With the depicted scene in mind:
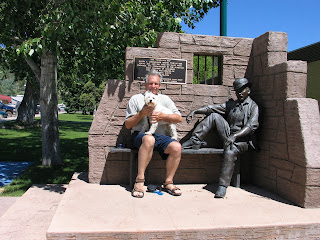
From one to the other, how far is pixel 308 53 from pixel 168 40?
1149 centimetres

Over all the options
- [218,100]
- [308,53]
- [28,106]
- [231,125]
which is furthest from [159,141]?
[28,106]

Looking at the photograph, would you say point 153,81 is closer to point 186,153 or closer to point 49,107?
point 186,153

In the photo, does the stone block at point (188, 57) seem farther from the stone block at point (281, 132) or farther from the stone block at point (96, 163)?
the stone block at point (96, 163)

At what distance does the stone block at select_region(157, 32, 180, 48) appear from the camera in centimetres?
458

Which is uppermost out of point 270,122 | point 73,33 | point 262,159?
point 73,33

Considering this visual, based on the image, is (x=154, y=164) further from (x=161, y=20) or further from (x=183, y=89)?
(x=161, y=20)

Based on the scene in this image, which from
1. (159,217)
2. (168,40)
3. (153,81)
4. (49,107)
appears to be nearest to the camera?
(159,217)

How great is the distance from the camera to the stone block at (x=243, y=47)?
4.75 m

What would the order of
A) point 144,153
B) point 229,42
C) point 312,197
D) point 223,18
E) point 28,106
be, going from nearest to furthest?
point 312,197 → point 144,153 → point 229,42 → point 223,18 → point 28,106

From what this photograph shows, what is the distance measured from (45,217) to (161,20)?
495 cm

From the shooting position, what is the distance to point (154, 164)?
4602 mm

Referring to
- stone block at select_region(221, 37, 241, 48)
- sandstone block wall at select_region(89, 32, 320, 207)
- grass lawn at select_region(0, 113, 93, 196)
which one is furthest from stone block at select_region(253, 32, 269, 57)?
grass lawn at select_region(0, 113, 93, 196)

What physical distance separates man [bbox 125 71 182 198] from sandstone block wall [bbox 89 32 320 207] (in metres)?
0.51

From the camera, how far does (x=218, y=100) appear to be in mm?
4738
